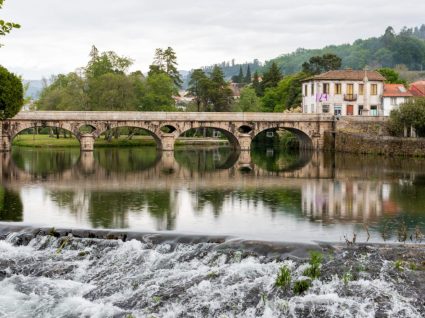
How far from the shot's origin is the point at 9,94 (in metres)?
63.5

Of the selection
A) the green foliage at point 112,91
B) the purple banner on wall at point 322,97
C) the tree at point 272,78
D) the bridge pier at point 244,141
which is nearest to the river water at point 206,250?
the bridge pier at point 244,141

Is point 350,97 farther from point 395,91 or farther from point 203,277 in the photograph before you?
point 203,277

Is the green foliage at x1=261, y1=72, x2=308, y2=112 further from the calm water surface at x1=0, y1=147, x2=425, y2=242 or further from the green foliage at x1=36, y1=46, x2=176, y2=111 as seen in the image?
the calm water surface at x1=0, y1=147, x2=425, y2=242

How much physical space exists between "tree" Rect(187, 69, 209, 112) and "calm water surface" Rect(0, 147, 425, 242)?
160ft

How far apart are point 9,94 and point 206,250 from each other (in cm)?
4752

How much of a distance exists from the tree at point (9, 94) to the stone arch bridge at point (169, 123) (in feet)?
14.0

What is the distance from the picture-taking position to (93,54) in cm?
10950

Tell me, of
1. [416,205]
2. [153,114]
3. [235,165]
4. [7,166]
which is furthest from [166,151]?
[416,205]

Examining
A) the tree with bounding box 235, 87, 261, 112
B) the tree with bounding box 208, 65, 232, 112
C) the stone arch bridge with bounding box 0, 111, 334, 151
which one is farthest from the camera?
the tree with bounding box 208, 65, 232, 112

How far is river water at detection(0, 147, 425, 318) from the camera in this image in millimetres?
17859

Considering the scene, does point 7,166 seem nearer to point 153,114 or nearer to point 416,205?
point 153,114

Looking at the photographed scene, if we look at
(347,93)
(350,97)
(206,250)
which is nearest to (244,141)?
(347,93)

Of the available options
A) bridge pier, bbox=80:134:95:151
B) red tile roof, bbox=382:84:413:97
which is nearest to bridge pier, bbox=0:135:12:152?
bridge pier, bbox=80:134:95:151

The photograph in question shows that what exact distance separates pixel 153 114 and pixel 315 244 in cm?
5286
